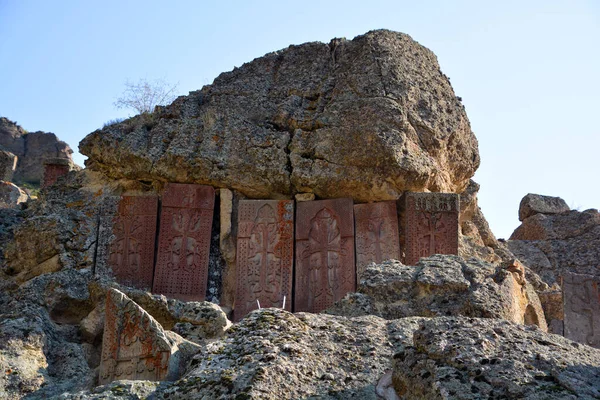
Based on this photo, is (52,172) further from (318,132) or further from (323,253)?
(323,253)

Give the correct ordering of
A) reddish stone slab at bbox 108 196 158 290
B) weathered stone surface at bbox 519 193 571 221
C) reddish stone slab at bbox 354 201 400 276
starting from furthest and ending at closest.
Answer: weathered stone surface at bbox 519 193 571 221 < reddish stone slab at bbox 108 196 158 290 < reddish stone slab at bbox 354 201 400 276

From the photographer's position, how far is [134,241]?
998cm

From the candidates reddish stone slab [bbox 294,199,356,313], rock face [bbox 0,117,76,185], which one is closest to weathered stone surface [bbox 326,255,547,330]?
reddish stone slab [bbox 294,199,356,313]

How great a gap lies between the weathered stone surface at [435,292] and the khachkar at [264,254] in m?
2.73

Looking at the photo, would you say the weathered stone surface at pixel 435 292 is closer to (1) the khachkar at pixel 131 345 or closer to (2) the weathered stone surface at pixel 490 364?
(1) the khachkar at pixel 131 345

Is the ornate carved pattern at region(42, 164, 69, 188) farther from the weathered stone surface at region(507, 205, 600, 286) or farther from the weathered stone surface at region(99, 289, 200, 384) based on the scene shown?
the weathered stone surface at region(99, 289, 200, 384)

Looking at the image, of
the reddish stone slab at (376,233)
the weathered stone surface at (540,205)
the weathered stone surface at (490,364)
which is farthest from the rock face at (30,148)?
the weathered stone surface at (490,364)

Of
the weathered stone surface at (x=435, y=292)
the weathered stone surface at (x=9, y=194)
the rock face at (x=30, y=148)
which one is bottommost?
the weathered stone surface at (x=435, y=292)

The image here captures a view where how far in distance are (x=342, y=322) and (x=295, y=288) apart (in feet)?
15.7

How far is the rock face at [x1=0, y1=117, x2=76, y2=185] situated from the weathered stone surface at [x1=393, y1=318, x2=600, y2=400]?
80.0 feet

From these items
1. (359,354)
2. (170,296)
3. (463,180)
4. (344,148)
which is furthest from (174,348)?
(463,180)

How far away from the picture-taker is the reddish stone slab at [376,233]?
31.8 feet

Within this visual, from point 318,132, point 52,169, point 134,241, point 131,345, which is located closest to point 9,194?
point 52,169

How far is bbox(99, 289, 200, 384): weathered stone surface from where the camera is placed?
540 centimetres
